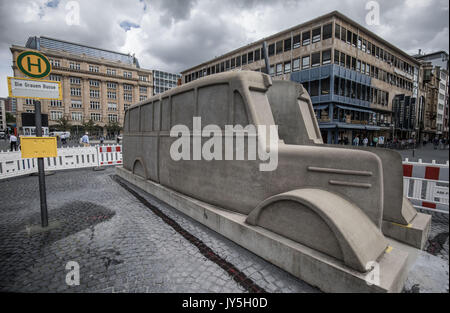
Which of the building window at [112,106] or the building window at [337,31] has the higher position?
the building window at [337,31]

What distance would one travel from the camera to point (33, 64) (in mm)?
3924

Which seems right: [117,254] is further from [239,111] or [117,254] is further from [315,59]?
[315,59]

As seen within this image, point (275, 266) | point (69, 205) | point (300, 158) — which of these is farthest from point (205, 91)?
point (69, 205)

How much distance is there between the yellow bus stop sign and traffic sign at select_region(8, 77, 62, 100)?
2.67 ft

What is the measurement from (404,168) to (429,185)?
1.96 feet

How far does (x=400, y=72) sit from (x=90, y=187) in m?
48.8

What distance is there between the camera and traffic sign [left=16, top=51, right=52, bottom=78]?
379cm

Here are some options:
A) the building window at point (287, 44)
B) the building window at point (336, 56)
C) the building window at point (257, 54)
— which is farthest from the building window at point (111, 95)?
the building window at point (336, 56)

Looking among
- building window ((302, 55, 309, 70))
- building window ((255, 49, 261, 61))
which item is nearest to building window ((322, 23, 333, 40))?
building window ((302, 55, 309, 70))

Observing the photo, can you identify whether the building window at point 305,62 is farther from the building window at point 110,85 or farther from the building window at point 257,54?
the building window at point 110,85

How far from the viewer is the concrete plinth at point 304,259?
2006 millimetres

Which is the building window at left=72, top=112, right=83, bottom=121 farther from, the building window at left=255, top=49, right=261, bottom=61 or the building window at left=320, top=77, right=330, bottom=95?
the building window at left=320, top=77, right=330, bottom=95

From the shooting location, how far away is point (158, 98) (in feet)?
19.6

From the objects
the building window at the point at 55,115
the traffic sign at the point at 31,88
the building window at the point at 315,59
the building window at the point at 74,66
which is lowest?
the traffic sign at the point at 31,88
